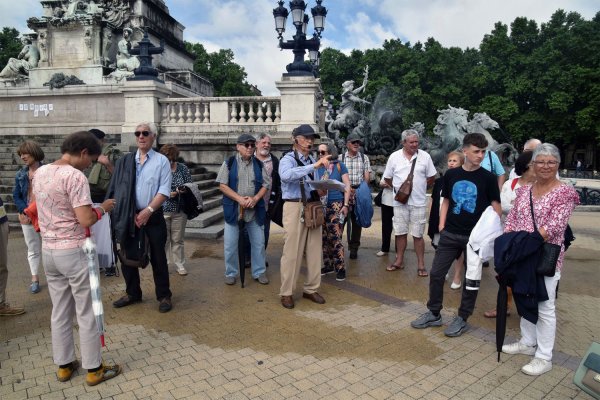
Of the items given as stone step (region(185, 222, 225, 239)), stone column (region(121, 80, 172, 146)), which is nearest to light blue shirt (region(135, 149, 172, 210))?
stone step (region(185, 222, 225, 239))

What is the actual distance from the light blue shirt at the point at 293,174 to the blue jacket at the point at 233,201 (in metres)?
0.73

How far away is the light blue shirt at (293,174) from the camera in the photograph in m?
4.56

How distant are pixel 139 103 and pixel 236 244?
27.7 ft

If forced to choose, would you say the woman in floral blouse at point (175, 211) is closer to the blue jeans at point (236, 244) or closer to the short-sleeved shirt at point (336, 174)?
the blue jeans at point (236, 244)

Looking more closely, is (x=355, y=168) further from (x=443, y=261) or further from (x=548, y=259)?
→ (x=548, y=259)

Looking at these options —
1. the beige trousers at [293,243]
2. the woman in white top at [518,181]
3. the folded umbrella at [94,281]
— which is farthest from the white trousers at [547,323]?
the folded umbrella at [94,281]

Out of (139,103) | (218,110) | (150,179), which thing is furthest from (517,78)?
(150,179)

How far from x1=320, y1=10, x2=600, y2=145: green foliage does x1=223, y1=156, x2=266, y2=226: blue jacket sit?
27557 millimetres

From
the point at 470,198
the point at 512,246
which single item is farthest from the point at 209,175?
the point at 512,246

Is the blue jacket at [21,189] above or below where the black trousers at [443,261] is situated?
above

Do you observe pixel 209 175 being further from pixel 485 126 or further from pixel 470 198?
pixel 485 126

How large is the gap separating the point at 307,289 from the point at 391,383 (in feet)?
6.18

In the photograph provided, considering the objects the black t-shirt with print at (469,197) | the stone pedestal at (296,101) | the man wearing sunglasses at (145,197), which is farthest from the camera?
the stone pedestal at (296,101)

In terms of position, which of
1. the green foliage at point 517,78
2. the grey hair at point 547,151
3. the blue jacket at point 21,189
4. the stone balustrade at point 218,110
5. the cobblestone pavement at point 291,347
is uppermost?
the green foliage at point 517,78
